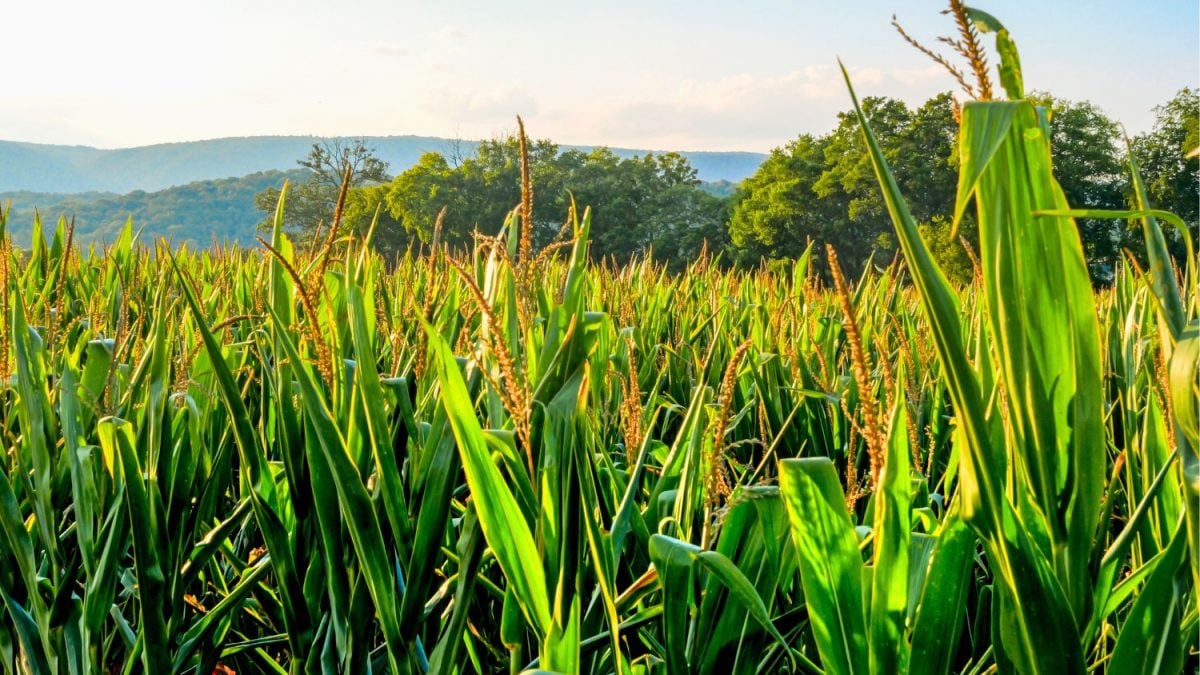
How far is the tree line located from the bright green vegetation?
30.8 m

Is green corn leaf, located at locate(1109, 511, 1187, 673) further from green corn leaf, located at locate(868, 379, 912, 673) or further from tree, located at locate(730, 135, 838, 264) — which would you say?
tree, located at locate(730, 135, 838, 264)

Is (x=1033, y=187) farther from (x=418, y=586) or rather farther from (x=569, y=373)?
(x=418, y=586)

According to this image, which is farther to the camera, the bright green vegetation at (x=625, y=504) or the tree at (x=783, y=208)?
the tree at (x=783, y=208)

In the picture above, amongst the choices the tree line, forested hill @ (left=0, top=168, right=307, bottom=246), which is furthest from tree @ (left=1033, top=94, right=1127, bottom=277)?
forested hill @ (left=0, top=168, right=307, bottom=246)

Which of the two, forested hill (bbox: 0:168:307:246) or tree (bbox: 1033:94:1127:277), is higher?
tree (bbox: 1033:94:1127:277)

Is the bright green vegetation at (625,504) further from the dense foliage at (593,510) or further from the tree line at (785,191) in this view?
the tree line at (785,191)

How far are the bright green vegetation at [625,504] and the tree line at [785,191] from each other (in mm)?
30780

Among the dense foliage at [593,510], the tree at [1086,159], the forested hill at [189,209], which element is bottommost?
the forested hill at [189,209]

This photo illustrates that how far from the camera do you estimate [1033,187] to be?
53 centimetres

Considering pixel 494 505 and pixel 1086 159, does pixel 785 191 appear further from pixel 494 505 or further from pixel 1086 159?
pixel 494 505

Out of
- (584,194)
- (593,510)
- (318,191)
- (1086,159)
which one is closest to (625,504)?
(593,510)

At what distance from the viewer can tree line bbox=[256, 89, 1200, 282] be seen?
1545 inches

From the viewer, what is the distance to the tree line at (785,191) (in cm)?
3925

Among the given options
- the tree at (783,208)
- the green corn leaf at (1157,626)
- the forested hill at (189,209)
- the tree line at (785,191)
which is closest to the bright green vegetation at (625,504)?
the green corn leaf at (1157,626)
